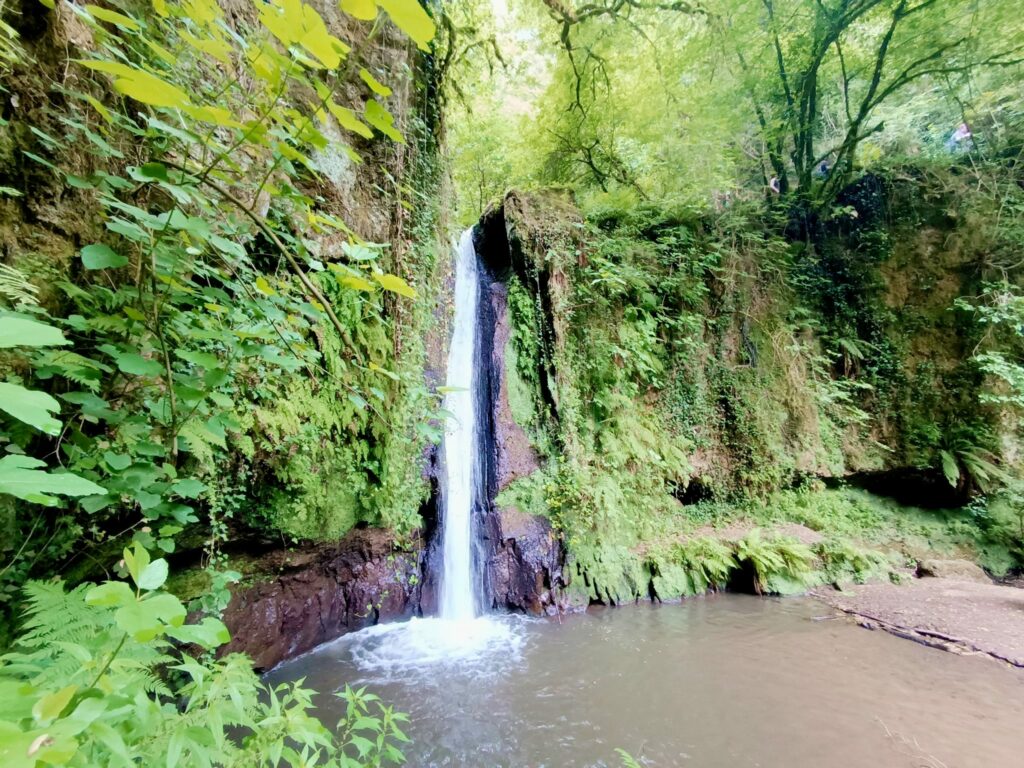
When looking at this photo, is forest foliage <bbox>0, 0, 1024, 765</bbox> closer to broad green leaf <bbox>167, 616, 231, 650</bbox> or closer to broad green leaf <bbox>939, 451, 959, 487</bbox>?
broad green leaf <bbox>939, 451, 959, 487</bbox>

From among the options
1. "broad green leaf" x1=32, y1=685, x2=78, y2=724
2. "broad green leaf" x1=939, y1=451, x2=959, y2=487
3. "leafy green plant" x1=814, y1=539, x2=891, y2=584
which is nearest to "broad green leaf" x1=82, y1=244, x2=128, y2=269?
"broad green leaf" x1=32, y1=685, x2=78, y2=724

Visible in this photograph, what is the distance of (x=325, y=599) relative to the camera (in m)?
4.56

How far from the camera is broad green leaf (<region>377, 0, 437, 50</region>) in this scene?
2.81 ft

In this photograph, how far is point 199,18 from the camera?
0.97 m

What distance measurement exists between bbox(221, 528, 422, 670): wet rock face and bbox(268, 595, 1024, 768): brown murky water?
0.74ft

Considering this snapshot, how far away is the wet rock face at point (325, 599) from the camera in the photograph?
382 cm

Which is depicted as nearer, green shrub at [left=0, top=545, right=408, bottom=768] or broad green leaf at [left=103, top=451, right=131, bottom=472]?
green shrub at [left=0, top=545, right=408, bottom=768]

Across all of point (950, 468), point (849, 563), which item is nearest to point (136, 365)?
point (849, 563)

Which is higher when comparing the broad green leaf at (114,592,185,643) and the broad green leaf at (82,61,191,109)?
the broad green leaf at (82,61,191,109)

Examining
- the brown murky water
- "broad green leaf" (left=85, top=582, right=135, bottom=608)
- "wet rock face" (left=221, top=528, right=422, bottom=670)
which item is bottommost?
the brown murky water

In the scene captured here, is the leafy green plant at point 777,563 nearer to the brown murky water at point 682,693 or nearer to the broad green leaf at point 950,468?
the brown murky water at point 682,693

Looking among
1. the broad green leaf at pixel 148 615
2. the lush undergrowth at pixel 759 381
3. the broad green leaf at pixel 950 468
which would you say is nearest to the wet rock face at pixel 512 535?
the lush undergrowth at pixel 759 381

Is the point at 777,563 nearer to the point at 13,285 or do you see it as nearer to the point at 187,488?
the point at 187,488

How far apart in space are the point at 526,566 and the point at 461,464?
5.69ft
